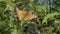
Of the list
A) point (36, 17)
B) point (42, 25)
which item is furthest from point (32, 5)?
point (42, 25)

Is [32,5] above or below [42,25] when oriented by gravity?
above

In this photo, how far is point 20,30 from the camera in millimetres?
1239

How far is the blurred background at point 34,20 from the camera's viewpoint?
1183 mm

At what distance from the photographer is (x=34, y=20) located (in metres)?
1.29

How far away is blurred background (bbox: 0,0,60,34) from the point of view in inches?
46.6

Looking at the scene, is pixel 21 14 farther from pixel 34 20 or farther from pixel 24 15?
pixel 34 20

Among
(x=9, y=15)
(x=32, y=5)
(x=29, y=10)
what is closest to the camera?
(x=32, y=5)

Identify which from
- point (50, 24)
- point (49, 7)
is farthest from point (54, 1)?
→ point (50, 24)

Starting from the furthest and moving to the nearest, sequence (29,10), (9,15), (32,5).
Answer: (9,15) < (29,10) < (32,5)

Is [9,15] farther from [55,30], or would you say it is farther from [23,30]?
[55,30]

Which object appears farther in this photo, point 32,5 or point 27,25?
point 27,25

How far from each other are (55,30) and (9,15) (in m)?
0.41

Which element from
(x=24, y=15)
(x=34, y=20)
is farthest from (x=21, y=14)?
(x=34, y=20)

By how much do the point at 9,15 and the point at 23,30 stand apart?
0.19 m
